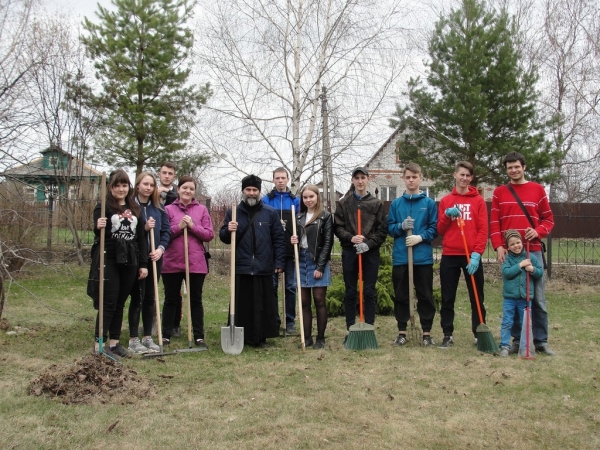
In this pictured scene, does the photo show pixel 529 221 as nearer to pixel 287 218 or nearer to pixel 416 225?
pixel 416 225

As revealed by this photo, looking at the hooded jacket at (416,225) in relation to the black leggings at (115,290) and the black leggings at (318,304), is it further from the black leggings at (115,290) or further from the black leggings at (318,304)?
the black leggings at (115,290)

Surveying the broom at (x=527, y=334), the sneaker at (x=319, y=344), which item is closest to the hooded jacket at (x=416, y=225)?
the broom at (x=527, y=334)

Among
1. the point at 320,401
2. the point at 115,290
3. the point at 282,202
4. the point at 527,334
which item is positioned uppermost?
the point at 282,202

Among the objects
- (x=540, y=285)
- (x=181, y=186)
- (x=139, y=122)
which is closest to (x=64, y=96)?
(x=139, y=122)

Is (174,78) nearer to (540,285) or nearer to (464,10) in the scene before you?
(464,10)

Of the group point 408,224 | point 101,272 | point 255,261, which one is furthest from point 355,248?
point 101,272

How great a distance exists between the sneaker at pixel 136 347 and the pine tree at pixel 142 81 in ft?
38.3

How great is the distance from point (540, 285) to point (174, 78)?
45.5 ft

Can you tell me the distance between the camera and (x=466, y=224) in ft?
19.7

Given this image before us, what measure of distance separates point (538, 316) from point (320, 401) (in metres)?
2.82

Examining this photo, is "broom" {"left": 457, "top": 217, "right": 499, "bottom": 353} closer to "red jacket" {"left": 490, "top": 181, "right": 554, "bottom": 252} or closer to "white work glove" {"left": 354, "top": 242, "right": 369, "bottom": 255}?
"red jacket" {"left": 490, "top": 181, "right": 554, "bottom": 252}

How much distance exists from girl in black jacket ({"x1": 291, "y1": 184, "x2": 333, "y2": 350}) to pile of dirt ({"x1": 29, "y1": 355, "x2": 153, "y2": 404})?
2.05 m

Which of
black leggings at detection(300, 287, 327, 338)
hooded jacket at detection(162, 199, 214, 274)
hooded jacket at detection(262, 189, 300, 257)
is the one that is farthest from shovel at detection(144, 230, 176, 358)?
hooded jacket at detection(262, 189, 300, 257)

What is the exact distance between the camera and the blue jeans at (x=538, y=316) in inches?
226
